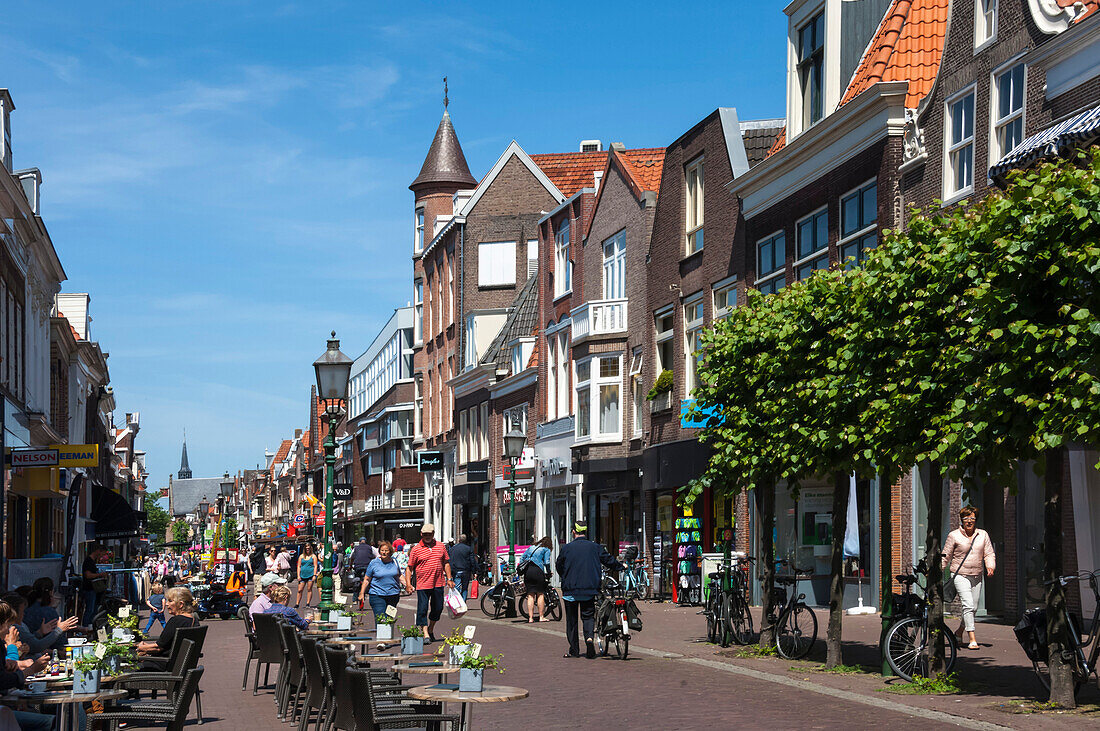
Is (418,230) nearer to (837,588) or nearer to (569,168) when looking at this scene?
(569,168)

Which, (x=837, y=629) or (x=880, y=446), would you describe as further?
(x=837, y=629)

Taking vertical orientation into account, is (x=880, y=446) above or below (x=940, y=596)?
above

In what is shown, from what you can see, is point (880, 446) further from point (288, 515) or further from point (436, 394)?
point (288, 515)

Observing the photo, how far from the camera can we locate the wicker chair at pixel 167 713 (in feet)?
34.0

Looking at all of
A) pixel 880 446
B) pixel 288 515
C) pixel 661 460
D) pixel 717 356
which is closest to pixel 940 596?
pixel 880 446

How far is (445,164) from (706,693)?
176 feet

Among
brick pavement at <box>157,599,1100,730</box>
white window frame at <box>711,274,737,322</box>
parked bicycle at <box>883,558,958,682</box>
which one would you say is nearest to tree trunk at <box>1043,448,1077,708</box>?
brick pavement at <box>157,599,1100,730</box>

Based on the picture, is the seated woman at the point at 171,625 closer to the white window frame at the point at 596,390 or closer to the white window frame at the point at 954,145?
the white window frame at the point at 954,145

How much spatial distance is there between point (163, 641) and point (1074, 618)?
8.73 m

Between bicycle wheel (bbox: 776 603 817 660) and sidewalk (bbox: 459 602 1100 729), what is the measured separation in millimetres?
213

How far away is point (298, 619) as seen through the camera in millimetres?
16484

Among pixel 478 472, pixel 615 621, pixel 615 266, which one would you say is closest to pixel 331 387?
pixel 615 621

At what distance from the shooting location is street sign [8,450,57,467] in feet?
87.8

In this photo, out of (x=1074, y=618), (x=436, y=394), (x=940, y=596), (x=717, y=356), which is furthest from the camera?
(x=436, y=394)
